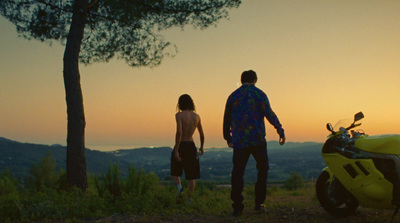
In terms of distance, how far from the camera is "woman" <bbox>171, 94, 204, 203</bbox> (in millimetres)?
7172

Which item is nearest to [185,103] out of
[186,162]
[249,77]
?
[186,162]

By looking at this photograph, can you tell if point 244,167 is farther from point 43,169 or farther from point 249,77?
point 43,169

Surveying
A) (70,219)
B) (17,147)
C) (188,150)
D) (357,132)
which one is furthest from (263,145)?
(17,147)

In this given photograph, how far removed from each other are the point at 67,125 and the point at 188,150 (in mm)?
4190

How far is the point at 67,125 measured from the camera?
388 inches

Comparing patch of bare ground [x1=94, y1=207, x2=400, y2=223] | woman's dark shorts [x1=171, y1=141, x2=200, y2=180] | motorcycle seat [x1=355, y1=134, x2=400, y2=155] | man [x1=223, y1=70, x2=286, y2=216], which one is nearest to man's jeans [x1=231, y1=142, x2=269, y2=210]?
man [x1=223, y1=70, x2=286, y2=216]

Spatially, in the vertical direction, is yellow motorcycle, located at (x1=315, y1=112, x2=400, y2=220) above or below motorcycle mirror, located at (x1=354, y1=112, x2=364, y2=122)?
below

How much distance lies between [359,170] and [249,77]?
212cm

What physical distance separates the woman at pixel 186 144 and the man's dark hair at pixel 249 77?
1615 millimetres

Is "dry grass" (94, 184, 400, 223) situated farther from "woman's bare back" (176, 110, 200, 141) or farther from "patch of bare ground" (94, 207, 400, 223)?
"woman's bare back" (176, 110, 200, 141)

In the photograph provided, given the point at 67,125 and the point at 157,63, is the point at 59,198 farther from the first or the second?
the point at 157,63

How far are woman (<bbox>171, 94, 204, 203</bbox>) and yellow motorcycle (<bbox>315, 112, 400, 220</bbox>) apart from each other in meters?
2.56

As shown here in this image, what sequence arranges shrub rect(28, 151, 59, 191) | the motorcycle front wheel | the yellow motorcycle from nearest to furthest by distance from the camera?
the yellow motorcycle → the motorcycle front wheel → shrub rect(28, 151, 59, 191)

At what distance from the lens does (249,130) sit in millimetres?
5645
